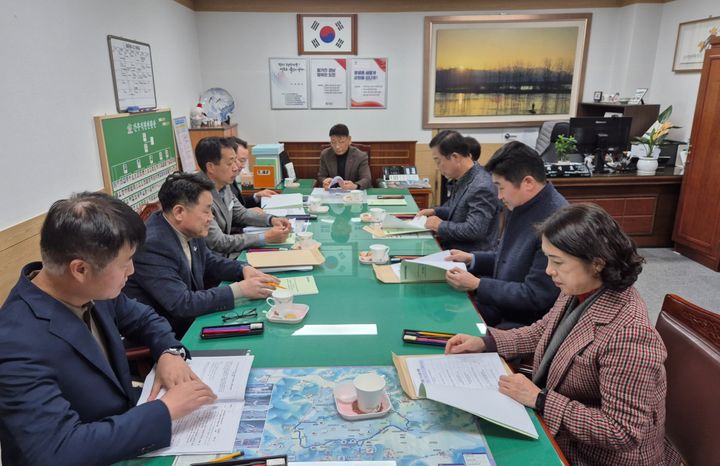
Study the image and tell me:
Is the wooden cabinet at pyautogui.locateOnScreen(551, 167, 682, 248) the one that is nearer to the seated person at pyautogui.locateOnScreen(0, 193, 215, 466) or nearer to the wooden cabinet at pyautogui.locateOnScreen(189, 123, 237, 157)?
the wooden cabinet at pyautogui.locateOnScreen(189, 123, 237, 157)

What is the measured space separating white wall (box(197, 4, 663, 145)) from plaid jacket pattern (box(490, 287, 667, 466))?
4.64 metres

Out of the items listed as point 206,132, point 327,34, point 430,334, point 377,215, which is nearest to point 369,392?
point 430,334

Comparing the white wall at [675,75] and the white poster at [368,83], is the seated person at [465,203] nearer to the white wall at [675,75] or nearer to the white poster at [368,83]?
the white poster at [368,83]

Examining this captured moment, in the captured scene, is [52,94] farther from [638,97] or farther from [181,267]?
[638,97]

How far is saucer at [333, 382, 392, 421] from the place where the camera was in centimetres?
110

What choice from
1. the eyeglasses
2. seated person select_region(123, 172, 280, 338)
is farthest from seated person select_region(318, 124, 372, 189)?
the eyeglasses

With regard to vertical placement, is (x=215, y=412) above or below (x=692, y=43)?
below

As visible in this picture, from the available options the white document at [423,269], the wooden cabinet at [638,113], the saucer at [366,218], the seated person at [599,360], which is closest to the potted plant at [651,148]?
the wooden cabinet at [638,113]

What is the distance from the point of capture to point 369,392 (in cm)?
109

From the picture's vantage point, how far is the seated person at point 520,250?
1.80 m

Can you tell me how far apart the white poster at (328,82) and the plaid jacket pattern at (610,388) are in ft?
15.4

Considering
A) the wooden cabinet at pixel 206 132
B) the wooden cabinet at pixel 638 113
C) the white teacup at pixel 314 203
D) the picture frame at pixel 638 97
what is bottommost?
the white teacup at pixel 314 203

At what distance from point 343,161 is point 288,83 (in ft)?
4.75

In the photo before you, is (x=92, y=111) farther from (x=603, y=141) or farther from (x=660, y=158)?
(x=660, y=158)
